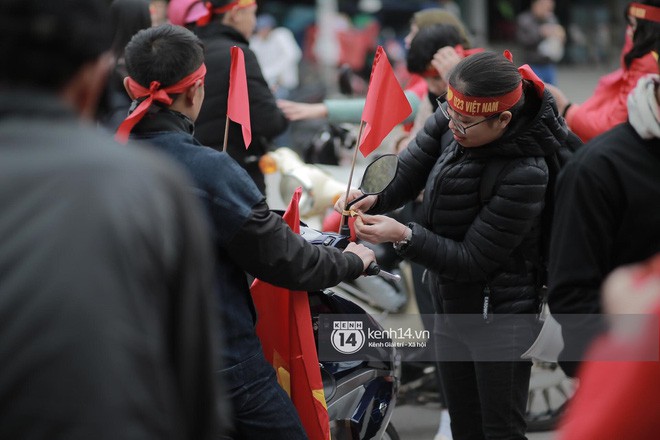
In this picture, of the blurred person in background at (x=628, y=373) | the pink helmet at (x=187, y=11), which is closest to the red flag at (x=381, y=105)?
the pink helmet at (x=187, y=11)

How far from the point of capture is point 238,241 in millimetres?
3029

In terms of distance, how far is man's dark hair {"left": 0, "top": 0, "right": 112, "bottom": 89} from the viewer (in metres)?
1.58

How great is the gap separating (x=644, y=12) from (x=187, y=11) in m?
2.35

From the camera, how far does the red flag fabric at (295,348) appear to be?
3.43m

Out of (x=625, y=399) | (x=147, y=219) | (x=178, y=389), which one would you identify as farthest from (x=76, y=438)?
(x=625, y=399)

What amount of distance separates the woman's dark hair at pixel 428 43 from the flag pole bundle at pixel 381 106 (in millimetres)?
1160

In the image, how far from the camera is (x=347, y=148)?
20.2 ft

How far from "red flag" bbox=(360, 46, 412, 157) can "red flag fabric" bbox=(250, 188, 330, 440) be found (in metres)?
0.52

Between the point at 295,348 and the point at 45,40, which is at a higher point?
the point at 45,40

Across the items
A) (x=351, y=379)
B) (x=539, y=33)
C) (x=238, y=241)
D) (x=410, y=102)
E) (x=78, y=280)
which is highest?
(x=78, y=280)

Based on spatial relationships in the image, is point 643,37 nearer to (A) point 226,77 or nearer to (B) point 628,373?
(A) point 226,77

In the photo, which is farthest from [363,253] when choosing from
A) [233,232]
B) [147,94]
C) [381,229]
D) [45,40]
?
[45,40]

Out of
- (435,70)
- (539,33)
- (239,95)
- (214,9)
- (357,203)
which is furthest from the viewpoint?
(539,33)

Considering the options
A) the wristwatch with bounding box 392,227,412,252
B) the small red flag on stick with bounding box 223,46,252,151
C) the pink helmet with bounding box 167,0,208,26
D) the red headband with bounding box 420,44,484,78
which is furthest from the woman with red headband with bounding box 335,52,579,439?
the pink helmet with bounding box 167,0,208,26
